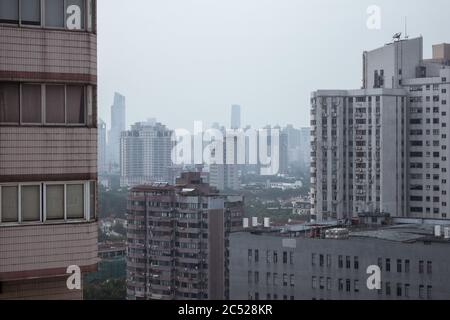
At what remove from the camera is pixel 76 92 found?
8.58ft

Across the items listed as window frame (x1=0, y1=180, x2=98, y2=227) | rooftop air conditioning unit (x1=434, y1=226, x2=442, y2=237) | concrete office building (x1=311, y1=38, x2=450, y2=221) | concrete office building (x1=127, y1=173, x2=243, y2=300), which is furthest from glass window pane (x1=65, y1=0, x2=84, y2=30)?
concrete office building (x1=311, y1=38, x2=450, y2=221)

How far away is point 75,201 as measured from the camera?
2.61 meters

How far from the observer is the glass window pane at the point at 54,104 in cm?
257

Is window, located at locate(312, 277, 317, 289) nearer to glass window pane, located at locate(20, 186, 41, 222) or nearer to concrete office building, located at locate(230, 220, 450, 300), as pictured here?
concrete office building, located at locate(230, 220, 450, 300)

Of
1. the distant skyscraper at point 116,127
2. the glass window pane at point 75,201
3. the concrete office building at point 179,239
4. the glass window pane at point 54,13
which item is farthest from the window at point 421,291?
the glass window pane at point 54,13

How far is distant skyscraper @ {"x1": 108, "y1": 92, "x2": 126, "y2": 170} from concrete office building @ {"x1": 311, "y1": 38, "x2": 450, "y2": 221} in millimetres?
4021

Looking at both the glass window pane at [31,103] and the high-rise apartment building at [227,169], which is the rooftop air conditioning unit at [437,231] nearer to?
the high-rise apartment building at [227,169]

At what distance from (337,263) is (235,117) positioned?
1033 centimetres

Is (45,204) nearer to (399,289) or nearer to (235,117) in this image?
(399,289)

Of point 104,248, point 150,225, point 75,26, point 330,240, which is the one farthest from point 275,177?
point 75,26

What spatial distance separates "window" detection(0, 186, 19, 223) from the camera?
2512 millimetres

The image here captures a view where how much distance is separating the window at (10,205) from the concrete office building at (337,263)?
27.6 feet
